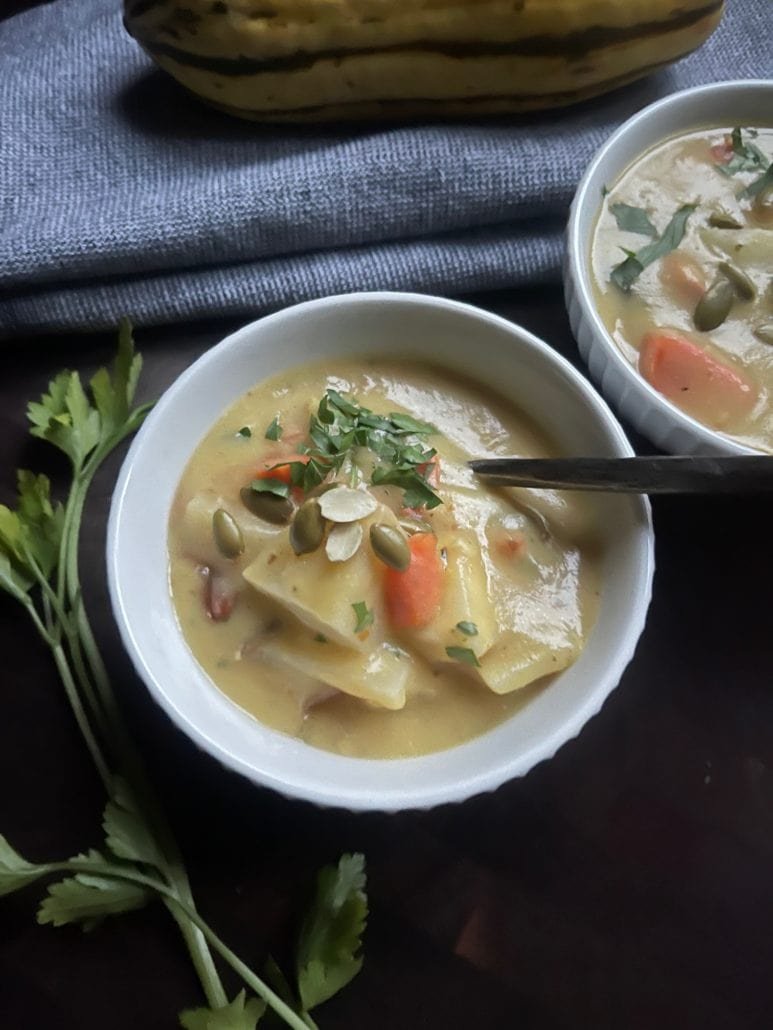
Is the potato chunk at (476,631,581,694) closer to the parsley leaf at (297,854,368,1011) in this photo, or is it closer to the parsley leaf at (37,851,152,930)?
the parsley leaf at (297,854,368,1011)

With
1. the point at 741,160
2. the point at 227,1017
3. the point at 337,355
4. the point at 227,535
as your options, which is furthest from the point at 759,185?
the point at 227,1017

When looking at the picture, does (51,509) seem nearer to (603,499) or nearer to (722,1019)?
(603,499)

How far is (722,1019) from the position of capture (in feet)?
3.99

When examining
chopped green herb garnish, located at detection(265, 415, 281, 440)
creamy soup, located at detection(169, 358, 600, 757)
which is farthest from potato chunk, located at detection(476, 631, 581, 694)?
chopped green herb garnish, located at detection(265, 415, 281, 440)

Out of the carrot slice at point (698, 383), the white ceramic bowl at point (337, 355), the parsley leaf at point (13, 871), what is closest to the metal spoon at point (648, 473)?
the white ceramic bowl at point (337, 355)

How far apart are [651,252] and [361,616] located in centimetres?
75

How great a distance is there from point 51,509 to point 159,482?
23cm

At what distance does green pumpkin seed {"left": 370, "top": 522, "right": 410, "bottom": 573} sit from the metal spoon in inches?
7.7

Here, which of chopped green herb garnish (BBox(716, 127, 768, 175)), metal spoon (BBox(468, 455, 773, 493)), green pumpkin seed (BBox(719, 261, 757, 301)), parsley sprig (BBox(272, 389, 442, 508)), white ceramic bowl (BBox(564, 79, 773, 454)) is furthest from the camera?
chopped green herb garnish (BBox(716, 127, 768, 175))

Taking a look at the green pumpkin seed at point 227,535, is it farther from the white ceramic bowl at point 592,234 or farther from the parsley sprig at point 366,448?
the white ceramic bowl at point 592,234

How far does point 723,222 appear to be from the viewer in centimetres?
149

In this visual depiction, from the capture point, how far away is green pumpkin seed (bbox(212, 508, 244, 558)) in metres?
1.20

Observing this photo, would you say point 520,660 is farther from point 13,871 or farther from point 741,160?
point 741,160

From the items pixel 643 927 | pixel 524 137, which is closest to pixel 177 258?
pixel 524 137
